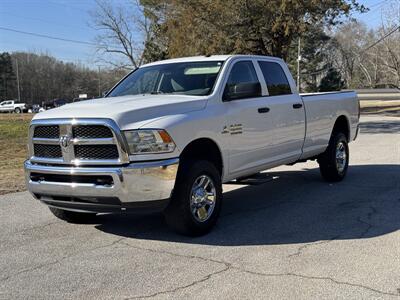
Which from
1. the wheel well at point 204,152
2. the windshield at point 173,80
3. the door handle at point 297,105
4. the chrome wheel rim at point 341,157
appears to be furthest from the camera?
the chrome wheel rim at point 341,157

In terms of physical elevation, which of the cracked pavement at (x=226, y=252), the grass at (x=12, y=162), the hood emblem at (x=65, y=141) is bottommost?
the cracked pavement at (x=226, y=252)

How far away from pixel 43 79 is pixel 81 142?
125277 millimetres

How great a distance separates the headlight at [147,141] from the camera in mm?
5301

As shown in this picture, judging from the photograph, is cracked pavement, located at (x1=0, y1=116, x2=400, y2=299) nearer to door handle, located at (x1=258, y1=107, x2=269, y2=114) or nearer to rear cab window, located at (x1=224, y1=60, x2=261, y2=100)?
door handle, located at (x1=258, y1=107, x2=269, y2=114)

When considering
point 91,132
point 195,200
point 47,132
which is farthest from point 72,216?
point 195,200

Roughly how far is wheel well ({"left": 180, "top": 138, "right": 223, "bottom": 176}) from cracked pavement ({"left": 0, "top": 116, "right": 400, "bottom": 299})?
2.66 ft

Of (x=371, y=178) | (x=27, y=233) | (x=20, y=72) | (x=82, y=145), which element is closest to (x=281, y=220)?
(x=82, y=145)

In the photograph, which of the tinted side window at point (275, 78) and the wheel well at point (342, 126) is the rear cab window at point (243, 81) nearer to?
the tinted side window at point (275, 78)

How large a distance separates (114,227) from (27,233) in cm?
103

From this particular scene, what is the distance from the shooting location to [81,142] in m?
5.43

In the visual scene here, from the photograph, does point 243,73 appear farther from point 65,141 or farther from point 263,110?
point 65,141

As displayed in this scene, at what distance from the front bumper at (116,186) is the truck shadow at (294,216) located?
71 cm

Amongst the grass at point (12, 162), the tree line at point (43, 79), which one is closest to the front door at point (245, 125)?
the grass at point (12, 162)

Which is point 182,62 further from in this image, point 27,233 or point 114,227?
point 27,233
